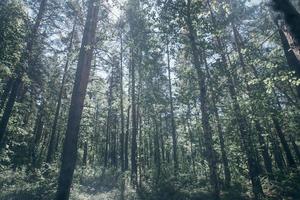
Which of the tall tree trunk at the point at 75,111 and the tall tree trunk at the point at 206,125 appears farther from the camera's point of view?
the tall tree trunk at the point at 206,125

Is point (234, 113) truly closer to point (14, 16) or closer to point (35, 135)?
point (14, 16)

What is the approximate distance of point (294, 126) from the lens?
18.6 meters

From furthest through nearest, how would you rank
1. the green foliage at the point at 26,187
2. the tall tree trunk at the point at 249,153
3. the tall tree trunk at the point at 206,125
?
1. the tall tree trunk at the point at 249,153
2. the green foliage at the point at 26,187
3. the tall tree trunk at the point at 206,125

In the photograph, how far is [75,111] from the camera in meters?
10.0

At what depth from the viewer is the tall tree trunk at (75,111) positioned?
9211 millimetres

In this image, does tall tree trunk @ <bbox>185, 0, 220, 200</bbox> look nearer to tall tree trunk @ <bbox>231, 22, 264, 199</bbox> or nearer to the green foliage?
tall tree trunk @ <bbox>231, 22, 264, 199</bbox>

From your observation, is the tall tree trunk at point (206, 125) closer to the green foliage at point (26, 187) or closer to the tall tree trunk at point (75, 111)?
the tall tree trunk at point (75, 111)

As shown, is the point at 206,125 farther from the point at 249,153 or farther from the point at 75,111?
the point at 75,111

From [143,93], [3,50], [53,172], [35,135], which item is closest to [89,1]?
[3,50]

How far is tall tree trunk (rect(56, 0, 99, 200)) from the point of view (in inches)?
363

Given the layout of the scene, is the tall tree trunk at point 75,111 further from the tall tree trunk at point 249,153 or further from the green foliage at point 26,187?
the tall tree trunk at point 249,153

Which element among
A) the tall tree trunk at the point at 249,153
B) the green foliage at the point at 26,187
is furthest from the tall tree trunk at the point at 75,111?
the tall tree trunk at the point at 249,153

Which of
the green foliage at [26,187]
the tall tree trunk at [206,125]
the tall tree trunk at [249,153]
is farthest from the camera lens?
the tall tree trunk at [249,153]

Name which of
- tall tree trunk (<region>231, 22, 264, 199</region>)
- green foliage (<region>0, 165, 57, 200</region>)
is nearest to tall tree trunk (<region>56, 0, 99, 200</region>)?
green foliage (<region>0, 165, 57, 200</region>)
